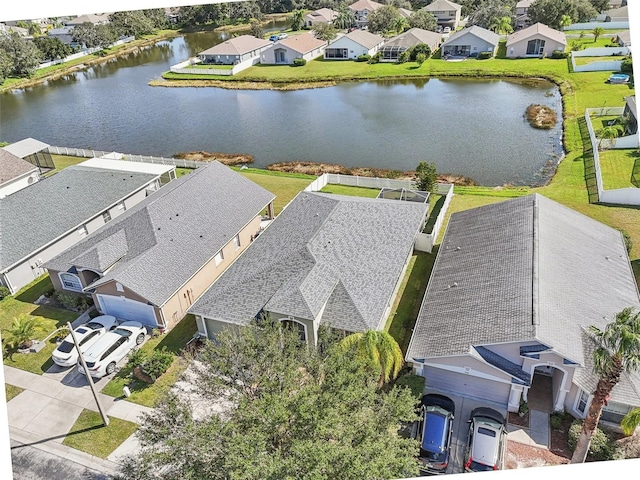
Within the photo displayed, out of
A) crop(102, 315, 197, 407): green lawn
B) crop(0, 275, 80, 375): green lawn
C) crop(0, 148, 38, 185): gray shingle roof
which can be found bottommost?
crop(102, 315, 197, 407): green lawn

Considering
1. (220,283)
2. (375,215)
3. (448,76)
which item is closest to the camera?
(220,283)

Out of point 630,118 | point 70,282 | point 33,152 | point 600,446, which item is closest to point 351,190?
point 70,282

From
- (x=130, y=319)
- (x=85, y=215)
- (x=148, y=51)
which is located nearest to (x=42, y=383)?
(x=130, y=319)

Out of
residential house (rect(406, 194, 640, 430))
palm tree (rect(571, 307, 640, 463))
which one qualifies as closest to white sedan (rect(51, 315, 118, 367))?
residential house (rect(406, 194, 640, 430))

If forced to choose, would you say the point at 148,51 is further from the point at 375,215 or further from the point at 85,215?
the point at 375,215

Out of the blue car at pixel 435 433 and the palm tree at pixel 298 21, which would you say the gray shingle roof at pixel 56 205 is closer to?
the blue car at pixel 435 433

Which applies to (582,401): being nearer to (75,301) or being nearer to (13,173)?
(75,301)

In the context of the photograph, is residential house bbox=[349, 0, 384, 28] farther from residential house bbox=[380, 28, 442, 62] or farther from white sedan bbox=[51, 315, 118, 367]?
white sedan bbox=[51, 315, 118, 367]
